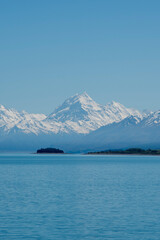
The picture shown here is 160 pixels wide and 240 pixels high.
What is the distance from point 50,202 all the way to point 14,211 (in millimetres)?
9227

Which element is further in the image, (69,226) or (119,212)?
(119,212)

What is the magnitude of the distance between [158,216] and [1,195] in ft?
94.2

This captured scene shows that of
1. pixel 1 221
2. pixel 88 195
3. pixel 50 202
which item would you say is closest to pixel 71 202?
pixel 50 202

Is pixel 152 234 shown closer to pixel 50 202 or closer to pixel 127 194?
pixel 50 202

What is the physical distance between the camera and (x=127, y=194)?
75938mm

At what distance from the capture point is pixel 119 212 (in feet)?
187

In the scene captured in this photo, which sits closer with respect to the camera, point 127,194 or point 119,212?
point 119,212

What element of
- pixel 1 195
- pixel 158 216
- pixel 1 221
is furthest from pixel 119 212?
pixel 1 195

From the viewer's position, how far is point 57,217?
5388cm

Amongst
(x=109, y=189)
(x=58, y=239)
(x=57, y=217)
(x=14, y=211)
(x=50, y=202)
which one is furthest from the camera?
(x=109, y=189)

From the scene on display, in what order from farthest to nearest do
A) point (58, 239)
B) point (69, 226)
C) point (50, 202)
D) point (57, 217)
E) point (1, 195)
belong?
point (1, 195) → point (50, 202) → point (57, 217) → point (69, 226) → point (58, 239)

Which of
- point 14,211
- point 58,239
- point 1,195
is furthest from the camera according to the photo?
point 1,195

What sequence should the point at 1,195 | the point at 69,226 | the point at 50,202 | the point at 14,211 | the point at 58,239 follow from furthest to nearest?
the point at 1,195 < the point at 50,202 < the point at 14,211 < the point at 69,226 < the point at 58,239

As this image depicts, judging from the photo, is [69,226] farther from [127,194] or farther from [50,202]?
[127,194]
